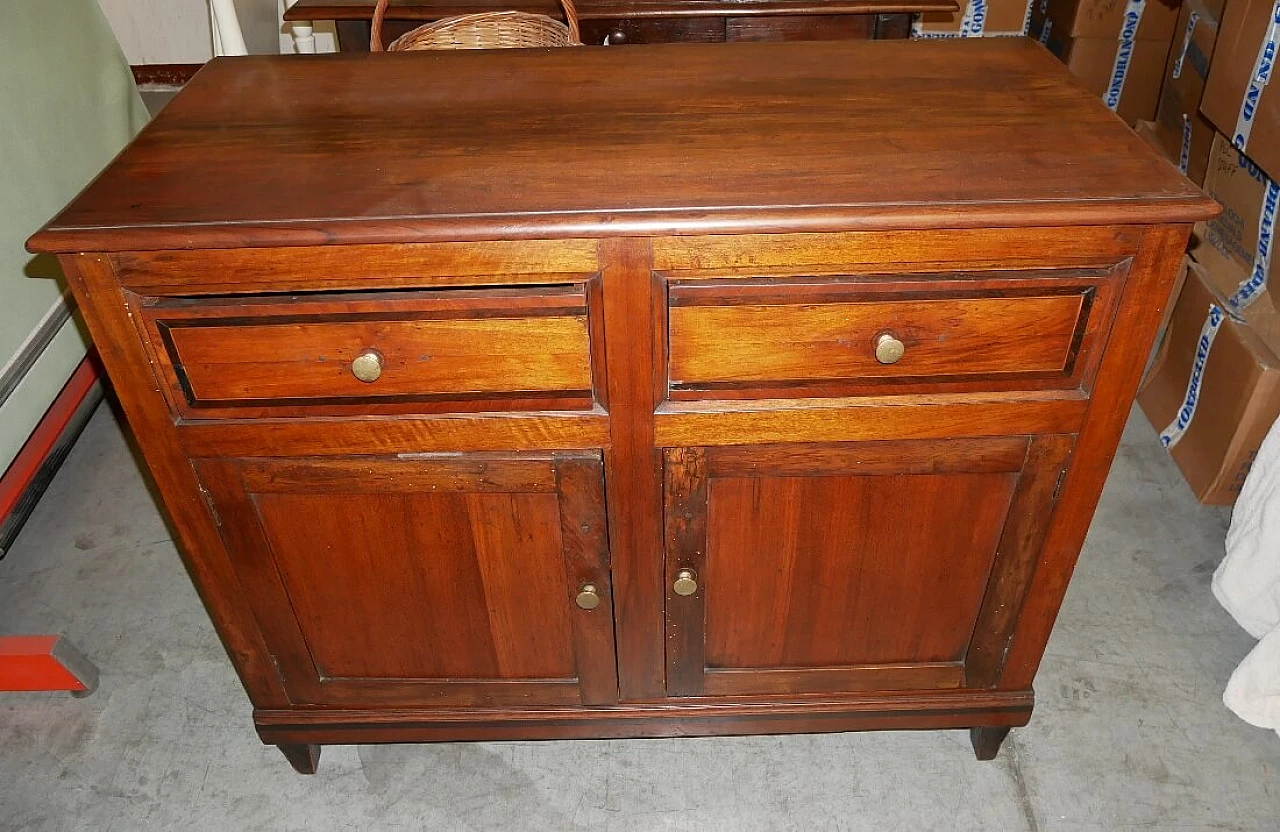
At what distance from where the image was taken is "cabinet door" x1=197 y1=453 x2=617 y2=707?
1.12 metres

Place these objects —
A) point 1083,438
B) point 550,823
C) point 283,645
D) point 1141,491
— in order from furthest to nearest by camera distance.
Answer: point 1141,491, point 550,823, point 283,645, point 1083,438

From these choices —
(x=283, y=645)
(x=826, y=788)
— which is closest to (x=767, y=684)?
(x=826, y=788)

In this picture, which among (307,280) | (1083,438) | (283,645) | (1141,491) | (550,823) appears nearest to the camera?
(307,280)

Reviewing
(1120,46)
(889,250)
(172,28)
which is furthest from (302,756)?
(1120,46)

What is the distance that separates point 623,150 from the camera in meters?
1.05

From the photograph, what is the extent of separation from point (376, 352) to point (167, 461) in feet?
0.96

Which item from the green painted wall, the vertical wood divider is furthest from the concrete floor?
the green painted wall

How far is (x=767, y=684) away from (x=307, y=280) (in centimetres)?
81

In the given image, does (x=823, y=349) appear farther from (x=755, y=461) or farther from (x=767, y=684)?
(x=767, y=684)

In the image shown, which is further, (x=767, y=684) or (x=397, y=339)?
(x=767, y=684)

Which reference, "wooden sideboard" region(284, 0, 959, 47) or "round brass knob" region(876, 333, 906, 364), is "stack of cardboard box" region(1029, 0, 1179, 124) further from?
"round brass knob" region(876, 333, 906, 364)

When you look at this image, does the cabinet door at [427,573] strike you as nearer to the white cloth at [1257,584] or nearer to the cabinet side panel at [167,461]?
the cabinet side panel at [167,461]

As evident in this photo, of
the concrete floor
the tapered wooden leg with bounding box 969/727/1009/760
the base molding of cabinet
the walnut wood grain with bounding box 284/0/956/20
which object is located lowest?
the concrete floor

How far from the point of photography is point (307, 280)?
0.95m
